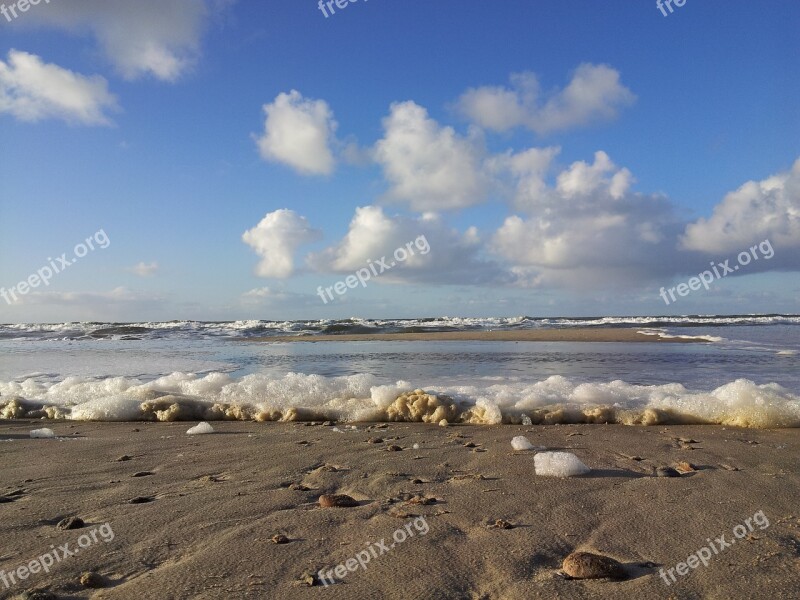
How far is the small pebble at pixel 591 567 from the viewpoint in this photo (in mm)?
2104

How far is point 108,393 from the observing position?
698cm

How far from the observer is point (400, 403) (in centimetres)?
603

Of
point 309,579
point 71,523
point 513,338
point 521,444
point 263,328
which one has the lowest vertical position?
point 513,338

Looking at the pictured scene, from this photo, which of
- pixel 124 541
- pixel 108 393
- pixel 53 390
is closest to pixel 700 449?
pixel 124 541

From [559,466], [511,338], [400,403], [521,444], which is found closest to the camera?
[559,466]

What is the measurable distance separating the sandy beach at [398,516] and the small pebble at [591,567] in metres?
0.04

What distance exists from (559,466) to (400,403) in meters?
2.69

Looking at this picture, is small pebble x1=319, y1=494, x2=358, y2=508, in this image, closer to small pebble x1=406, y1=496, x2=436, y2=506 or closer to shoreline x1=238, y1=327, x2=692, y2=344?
small pebble x1=406, y1=496, x2=436, y2=506

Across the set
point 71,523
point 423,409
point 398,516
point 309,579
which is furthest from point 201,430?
point 309,579

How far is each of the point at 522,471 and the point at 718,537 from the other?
1.31 m

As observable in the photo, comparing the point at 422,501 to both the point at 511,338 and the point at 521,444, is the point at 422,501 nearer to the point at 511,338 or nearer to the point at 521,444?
the point at 521,444

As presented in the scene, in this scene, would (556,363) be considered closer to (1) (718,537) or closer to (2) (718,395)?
(2) (718,395)

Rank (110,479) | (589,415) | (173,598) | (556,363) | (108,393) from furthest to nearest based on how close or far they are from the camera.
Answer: (556,363), (108,393), (589,415), (110,479), (173,598)

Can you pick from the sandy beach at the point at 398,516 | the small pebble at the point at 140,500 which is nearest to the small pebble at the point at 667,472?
the sandy beach at the point at 398,516
